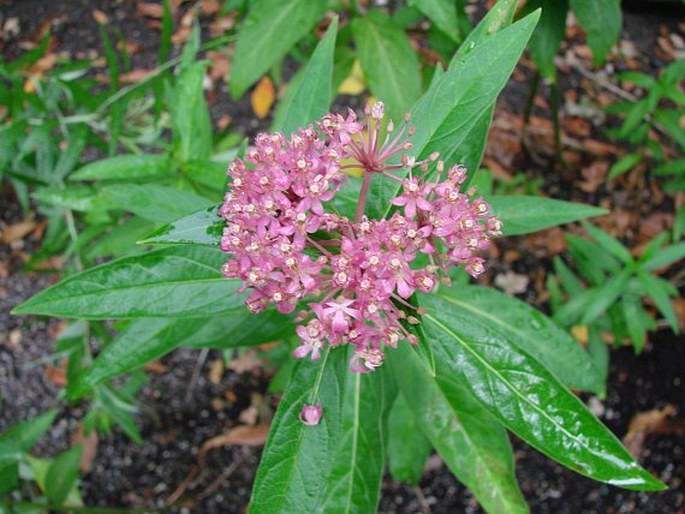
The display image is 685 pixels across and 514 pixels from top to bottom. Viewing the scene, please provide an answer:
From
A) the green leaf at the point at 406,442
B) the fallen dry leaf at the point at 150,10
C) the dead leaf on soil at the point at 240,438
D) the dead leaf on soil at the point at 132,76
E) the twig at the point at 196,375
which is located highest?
the fallen dry leaf at the point at 150,10

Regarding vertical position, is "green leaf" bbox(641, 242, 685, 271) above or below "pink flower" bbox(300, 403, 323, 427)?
below

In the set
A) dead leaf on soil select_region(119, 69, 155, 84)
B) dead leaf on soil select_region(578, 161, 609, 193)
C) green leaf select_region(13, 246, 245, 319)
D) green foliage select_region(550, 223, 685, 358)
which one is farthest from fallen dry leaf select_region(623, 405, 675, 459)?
dead leaf on soil select_region(119, 69, 155, 84)

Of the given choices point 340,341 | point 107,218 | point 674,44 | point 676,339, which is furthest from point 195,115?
point 674,44

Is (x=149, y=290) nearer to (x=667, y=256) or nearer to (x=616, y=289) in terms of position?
(x=616, y=289)

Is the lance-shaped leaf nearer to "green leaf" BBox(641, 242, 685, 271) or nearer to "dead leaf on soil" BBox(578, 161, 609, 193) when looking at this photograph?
"green leaf" BBox(641, 242, 685, 271)

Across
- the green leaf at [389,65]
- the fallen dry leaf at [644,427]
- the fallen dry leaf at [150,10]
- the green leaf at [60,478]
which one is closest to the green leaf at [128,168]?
the green leaf at [389,65]

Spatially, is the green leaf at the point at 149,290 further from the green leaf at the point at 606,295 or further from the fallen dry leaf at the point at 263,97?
the fallen dry leaf at the point at 263,97
